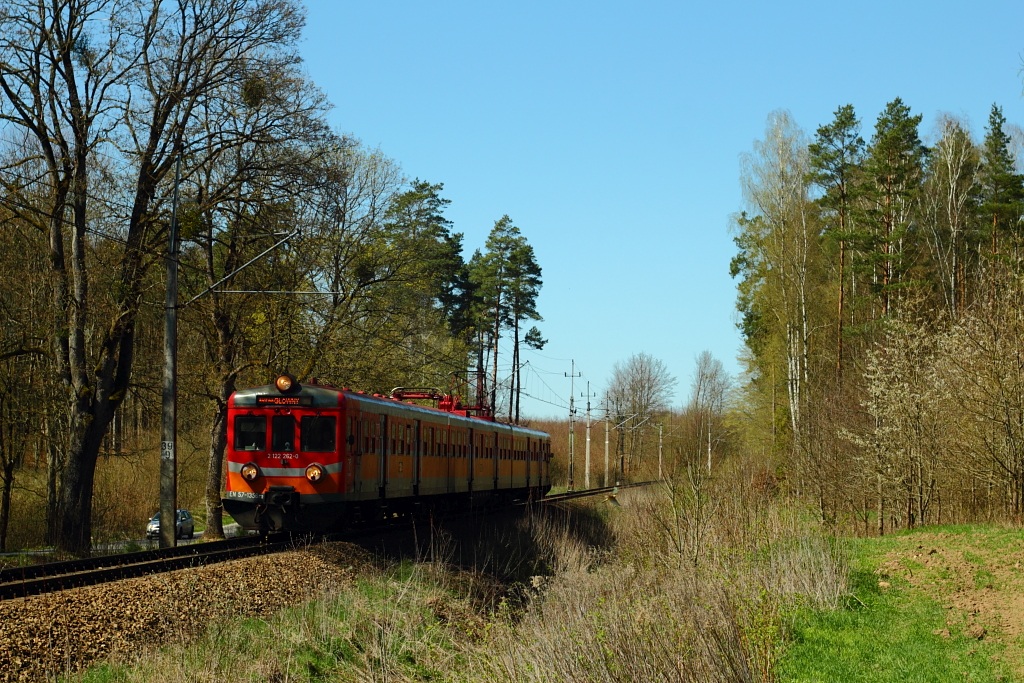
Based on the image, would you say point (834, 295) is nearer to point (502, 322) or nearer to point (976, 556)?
point (502, 322)

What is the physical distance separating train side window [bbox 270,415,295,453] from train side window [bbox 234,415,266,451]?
0.60 ft

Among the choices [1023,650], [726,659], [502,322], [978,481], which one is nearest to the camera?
[726,659]

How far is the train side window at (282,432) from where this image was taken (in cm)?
1905

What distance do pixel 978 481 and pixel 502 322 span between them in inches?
1492

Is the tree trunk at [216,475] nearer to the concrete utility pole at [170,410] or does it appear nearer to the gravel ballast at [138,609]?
the concrete utility pole at [170,410]

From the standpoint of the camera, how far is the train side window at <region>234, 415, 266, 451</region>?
758 inches

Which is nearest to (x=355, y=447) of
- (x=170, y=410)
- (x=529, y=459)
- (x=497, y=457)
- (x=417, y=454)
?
(x=170, y=410)

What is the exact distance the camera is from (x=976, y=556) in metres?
17.1

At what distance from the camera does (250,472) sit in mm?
19016

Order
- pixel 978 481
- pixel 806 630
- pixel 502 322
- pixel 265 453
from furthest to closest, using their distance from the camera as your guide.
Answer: pixel 502 322, pixel 978 481, pixel 265 453, pixel 806 630

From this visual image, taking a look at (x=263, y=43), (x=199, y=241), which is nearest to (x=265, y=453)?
(x=199, y=241)

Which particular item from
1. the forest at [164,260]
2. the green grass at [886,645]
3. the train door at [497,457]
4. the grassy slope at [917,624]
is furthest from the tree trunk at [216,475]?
the green grass at [886,645]

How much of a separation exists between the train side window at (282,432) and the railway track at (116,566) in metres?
1.59

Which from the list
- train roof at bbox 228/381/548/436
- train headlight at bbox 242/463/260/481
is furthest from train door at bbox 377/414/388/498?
train headlight at bbox 242/463/260/481
